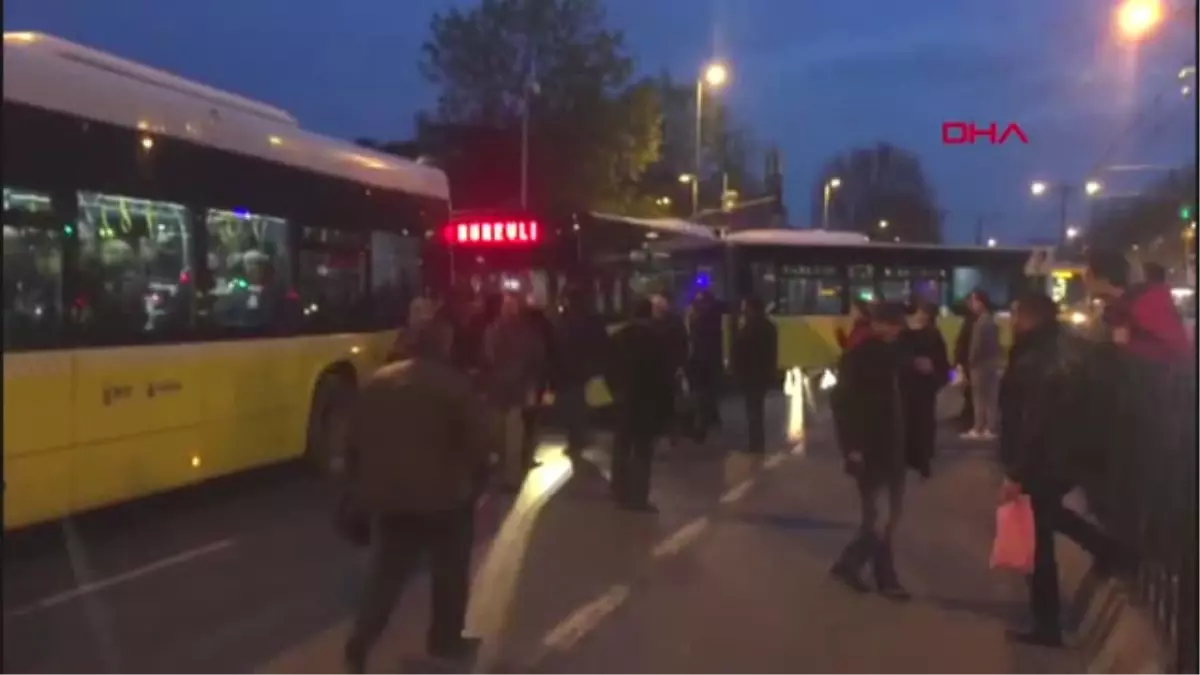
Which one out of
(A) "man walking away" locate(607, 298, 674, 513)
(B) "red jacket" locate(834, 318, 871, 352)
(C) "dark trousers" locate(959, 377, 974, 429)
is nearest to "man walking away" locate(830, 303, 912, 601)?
(B) "red jacket" locate(834, 318, 871, 352)

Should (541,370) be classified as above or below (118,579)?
above

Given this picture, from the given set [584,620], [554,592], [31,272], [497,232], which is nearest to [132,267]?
[31,272]

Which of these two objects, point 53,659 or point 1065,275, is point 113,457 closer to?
point 53,659

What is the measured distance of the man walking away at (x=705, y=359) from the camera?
21266mm

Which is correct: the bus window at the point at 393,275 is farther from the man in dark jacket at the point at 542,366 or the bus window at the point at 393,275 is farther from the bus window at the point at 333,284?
the man in dark jacket at the point at 542,366

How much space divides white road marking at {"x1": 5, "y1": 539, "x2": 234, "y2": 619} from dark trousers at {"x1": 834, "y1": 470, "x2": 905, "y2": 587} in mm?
4585

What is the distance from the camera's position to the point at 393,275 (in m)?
17.7

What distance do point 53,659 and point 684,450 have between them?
486 inches

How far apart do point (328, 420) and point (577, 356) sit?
2.43 metres

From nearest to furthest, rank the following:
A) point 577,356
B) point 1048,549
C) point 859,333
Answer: point 1048,549
point 859,333
point 577,356

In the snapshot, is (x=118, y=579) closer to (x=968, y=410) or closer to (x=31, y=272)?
(x=31, y=272)

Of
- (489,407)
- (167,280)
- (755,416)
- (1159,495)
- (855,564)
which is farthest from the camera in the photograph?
(755,416)

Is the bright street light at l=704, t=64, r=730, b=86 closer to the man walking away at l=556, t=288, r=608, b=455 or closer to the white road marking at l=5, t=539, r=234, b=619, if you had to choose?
the man walking away at l=556, t=288, r=608, b=455

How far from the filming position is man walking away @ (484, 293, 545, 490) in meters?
15.6
